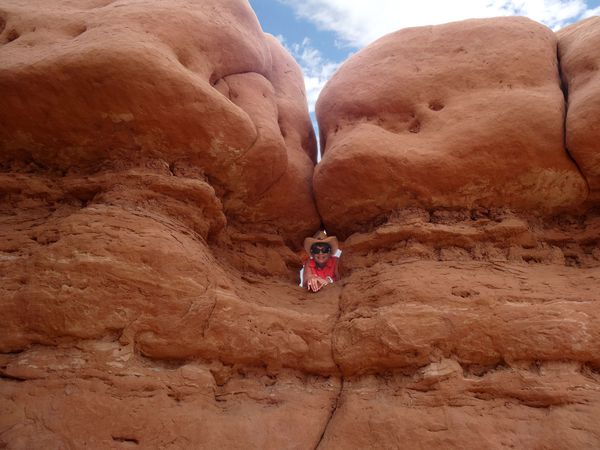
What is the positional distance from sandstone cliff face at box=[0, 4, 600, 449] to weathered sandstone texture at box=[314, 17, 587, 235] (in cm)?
3

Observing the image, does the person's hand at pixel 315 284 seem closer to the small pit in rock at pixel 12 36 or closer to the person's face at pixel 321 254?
the person's face at pixel 321 254

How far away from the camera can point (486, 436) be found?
3527 millimetres

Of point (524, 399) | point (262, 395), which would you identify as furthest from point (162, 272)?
point (524, 399)

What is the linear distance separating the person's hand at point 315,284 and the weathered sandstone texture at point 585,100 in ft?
10.3

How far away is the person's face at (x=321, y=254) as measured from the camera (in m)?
6.06

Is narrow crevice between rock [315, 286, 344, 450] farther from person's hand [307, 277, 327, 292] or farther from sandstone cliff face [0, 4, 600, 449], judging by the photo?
person's hand [307, 277, 327, 292]

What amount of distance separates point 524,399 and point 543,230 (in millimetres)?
2326

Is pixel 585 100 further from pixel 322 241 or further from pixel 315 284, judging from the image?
pixel 315 284

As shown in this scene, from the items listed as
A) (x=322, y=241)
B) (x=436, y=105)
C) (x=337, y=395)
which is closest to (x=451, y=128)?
(x=436, y=105)

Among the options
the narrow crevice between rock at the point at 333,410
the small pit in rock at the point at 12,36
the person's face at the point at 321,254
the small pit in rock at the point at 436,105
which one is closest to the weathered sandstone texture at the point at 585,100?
the small pit in rock at the point at 436,105

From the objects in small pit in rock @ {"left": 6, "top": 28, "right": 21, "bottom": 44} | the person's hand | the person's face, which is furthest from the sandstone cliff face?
the person's face

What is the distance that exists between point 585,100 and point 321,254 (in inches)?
134

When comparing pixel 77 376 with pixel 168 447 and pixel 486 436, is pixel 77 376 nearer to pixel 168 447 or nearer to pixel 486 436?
pixel 168 447

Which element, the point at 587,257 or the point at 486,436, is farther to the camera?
the point at 587,257
